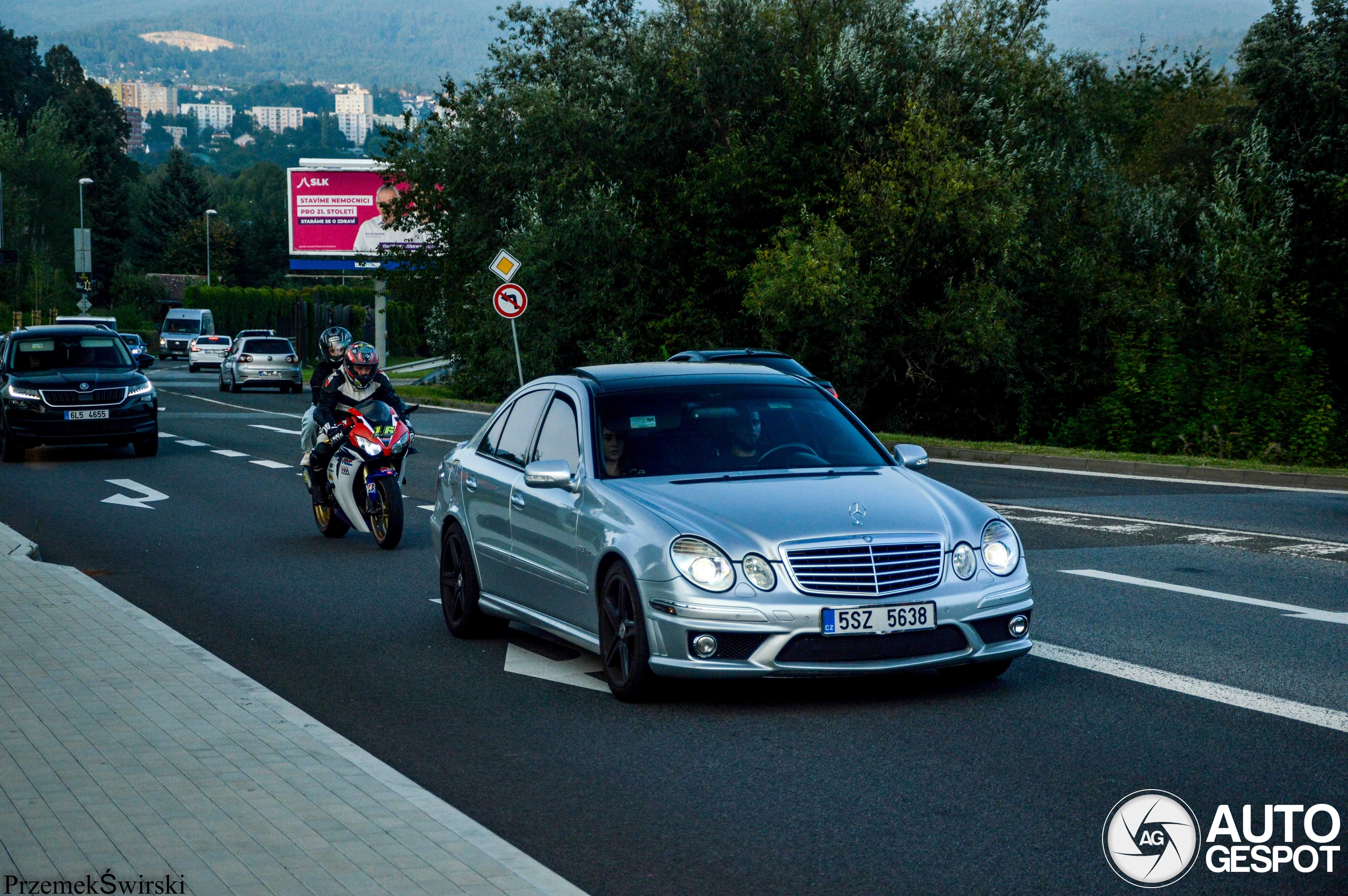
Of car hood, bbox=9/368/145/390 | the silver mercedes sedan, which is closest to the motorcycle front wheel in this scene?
the silver mercedes sedan

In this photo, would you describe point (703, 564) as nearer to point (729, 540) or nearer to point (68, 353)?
point (729, 540)

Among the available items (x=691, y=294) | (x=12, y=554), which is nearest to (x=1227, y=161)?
(x=691, y=294)

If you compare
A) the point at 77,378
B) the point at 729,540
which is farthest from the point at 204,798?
the point at 77,378

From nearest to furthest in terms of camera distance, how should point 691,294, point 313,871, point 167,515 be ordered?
point 313,871 → point 167,515 → point 691,294

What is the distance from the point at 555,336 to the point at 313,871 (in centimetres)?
3344

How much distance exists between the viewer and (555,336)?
37781mm

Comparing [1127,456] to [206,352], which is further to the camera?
[206,352]

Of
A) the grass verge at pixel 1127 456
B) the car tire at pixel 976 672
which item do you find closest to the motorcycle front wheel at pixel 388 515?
the car tire at pixel 976 672

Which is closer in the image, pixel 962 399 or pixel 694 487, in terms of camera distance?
pixel 694 487

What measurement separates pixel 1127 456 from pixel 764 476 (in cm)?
1601

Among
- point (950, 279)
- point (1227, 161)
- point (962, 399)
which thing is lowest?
point (962, 399)

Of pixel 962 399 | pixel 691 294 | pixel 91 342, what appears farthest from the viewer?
pixel 691 294

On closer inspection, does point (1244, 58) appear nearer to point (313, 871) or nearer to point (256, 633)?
point (256, 633)

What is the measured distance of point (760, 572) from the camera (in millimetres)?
6867
